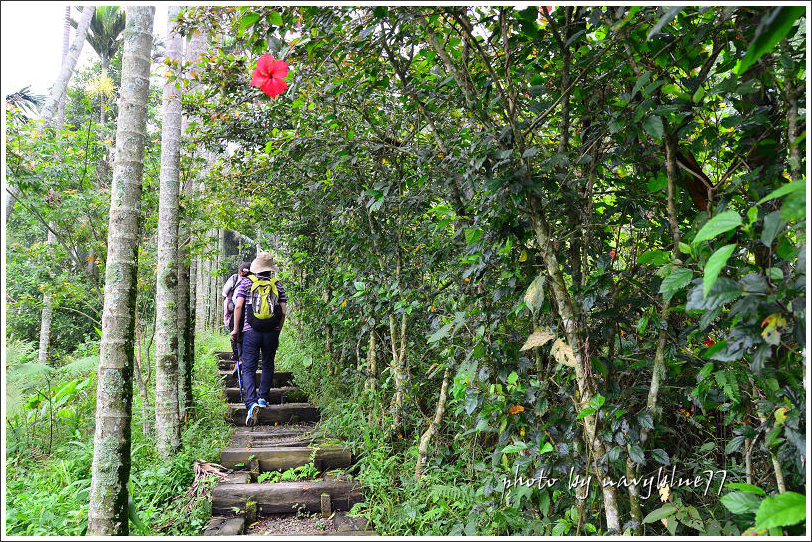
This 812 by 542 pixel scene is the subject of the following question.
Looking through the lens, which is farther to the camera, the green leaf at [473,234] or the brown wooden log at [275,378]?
the brown wooden log at [275,378]

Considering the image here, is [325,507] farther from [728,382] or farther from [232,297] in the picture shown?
[728,382]

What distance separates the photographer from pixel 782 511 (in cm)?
105

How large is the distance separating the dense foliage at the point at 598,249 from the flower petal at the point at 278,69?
0.17ft

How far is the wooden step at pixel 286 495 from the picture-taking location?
3.32m

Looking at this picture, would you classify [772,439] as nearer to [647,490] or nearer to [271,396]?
[647,490]

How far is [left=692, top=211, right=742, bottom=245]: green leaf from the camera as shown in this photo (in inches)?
39.1

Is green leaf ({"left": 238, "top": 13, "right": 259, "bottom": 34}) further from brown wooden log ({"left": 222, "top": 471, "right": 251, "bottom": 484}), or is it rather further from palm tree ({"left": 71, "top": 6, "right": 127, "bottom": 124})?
palm tree ({"left": 71, "top": 6, "right": 127, "bottom": 124})

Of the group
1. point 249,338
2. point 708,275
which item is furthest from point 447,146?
point 249,338

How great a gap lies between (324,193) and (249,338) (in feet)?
6.14

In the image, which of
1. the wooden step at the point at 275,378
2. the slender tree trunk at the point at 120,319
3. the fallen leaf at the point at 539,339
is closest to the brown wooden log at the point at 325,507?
the slender tree trunk at the point at 120,319

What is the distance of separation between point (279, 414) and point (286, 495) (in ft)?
5.14

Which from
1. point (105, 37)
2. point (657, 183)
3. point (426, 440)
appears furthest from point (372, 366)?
point (105, 37)

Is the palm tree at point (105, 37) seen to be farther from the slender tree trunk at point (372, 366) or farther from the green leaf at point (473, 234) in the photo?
the green leaf at point (473, 234)

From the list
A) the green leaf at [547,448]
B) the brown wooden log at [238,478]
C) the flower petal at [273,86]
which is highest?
the flower petal at [273,86]
